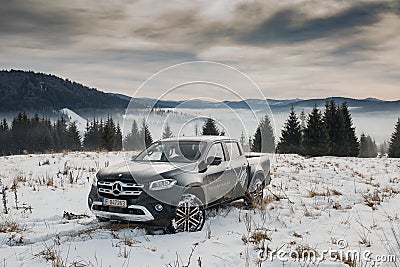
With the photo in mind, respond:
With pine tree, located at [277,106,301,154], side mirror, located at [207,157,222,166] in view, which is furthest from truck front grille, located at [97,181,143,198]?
pine tree, located at [277,106,301,154]

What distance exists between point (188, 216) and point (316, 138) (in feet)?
140

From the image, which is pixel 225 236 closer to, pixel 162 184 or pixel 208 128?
pixel 162 184

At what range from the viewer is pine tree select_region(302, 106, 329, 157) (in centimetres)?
4566

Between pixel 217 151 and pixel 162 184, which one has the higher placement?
pixel 217 151

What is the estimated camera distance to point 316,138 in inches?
1802

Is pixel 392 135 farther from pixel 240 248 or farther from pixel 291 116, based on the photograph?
pixel 240 248

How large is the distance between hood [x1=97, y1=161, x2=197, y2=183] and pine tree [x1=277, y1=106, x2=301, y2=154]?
154ft

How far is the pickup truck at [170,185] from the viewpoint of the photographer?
19.2 ft

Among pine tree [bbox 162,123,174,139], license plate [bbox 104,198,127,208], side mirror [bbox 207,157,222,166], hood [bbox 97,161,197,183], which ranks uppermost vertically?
pine tree [bbox 162,123,174,139]

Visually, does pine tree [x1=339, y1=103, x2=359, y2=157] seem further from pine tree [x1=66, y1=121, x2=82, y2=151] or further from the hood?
pine tree [x1=66, y1=121, x2=82, y2=151]

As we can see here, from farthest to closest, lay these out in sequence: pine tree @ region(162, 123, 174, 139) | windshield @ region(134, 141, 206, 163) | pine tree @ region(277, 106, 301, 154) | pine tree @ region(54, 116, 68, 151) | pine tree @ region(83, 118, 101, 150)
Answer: pine tree @ region(83, 118, 101, 150) → pine tree @ region(54, 116, 68, 151) → pine tree @ region(277, 106, 301, 154) → pine tree @ region(162, 123, 174, 139) → windshield @ region(134, 141, 206, 163)

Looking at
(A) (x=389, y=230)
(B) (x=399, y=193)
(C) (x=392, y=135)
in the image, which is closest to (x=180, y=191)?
(A) (x=389, y=230)

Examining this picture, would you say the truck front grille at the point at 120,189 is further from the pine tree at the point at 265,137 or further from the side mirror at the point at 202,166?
the pine tree at the point at 265,137

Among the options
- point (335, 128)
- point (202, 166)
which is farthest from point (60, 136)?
point (202, 166)
